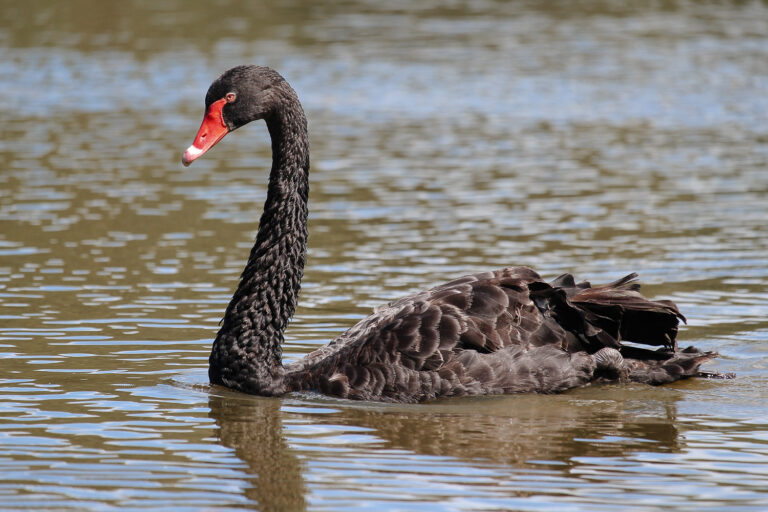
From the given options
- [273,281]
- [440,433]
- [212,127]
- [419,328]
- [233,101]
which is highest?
[233,101]

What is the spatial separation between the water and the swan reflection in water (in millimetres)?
22

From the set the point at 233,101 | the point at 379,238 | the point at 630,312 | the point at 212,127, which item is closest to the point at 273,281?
the point at 212,127

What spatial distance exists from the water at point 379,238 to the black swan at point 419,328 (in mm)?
142

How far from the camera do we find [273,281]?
8570 millimetres

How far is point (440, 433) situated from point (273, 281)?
176 centimetres

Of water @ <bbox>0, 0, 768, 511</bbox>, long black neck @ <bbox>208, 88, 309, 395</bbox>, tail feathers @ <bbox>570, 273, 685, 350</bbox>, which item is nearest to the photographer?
water @ <bbox>0, 0, 768, 511</bbox>

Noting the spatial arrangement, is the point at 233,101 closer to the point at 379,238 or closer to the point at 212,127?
the point at 212,127

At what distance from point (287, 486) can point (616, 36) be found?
22.3m

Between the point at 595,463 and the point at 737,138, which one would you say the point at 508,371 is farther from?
the point at 737,138

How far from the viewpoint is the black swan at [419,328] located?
800 centimetres

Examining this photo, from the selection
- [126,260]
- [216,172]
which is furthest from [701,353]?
[216,172]

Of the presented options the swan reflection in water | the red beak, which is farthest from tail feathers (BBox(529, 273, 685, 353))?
the red beak

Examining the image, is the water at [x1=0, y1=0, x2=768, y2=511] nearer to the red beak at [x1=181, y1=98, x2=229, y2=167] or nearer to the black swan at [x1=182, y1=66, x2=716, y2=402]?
the black swan at [x1=182, y1=66, x2=716, y2=402]

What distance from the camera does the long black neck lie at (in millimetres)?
8320
